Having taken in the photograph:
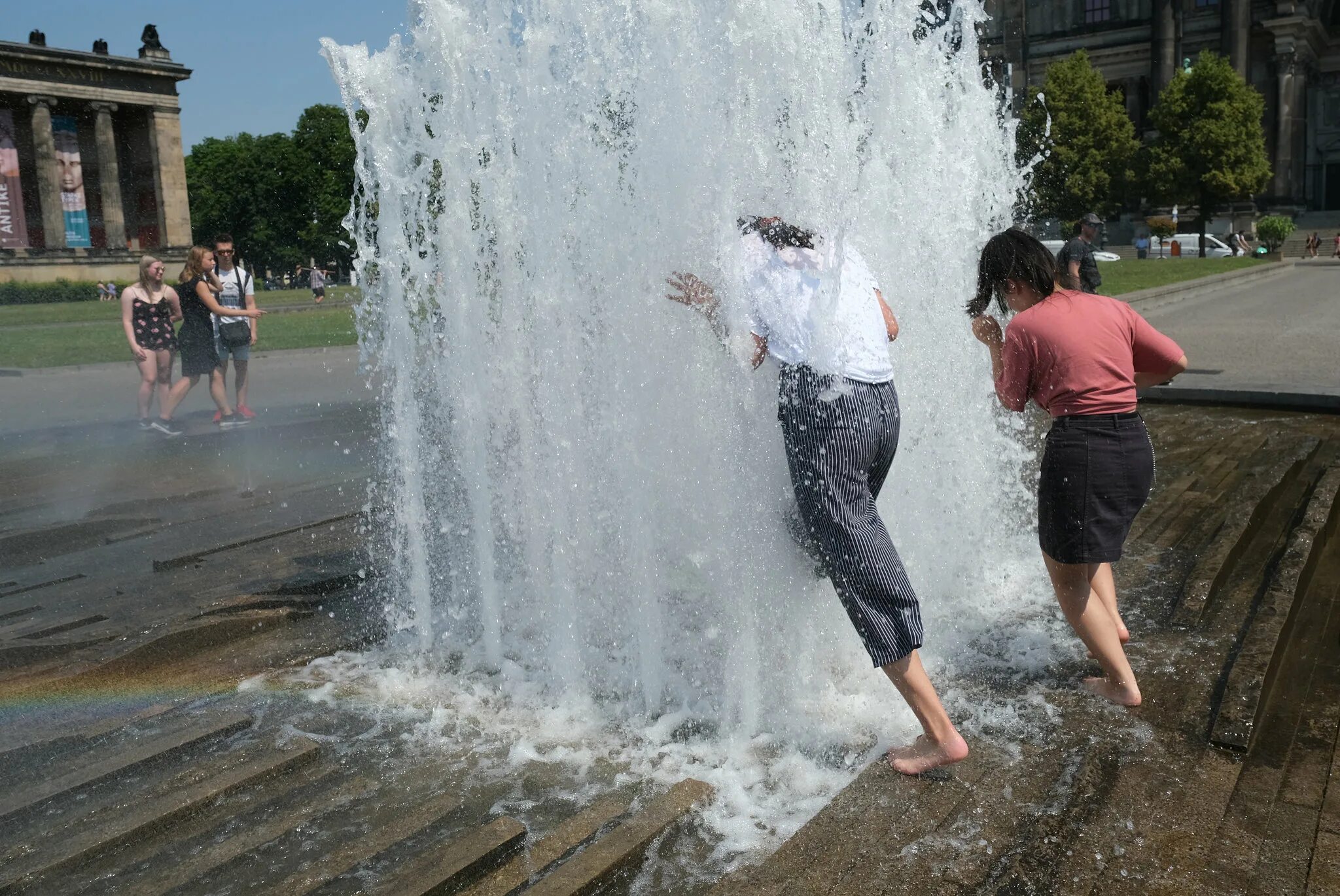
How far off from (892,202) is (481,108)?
1742 millimetres

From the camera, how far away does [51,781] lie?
3.33m

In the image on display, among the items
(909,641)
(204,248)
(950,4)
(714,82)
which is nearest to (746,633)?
(909,641)

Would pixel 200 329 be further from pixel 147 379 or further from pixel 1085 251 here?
pixel 1085 251

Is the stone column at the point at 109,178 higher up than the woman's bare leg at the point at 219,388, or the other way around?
the stone column at the point at 109,178

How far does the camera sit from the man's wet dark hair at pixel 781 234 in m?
3.20

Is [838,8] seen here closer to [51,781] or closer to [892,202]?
[892,202]

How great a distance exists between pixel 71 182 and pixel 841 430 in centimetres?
7137

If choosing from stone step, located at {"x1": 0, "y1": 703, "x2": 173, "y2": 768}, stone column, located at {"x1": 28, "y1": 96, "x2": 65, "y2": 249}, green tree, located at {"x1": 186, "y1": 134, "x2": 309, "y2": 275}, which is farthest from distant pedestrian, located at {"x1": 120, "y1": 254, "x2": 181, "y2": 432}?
green tree, located at {"x1": 186, "y1": 134, "x2": 309, "y2": 275}

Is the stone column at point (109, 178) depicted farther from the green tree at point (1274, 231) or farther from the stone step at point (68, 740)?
the stone step at point (68, 740)

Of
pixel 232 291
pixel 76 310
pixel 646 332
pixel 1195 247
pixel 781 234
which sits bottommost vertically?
pixel 646 332

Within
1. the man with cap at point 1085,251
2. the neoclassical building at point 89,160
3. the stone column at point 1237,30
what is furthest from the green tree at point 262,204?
the man with cap at point 1085,251

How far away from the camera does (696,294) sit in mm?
3367

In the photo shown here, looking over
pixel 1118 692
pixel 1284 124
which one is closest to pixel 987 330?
pixel 1118 692

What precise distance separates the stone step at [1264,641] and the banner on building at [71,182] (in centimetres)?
6782
